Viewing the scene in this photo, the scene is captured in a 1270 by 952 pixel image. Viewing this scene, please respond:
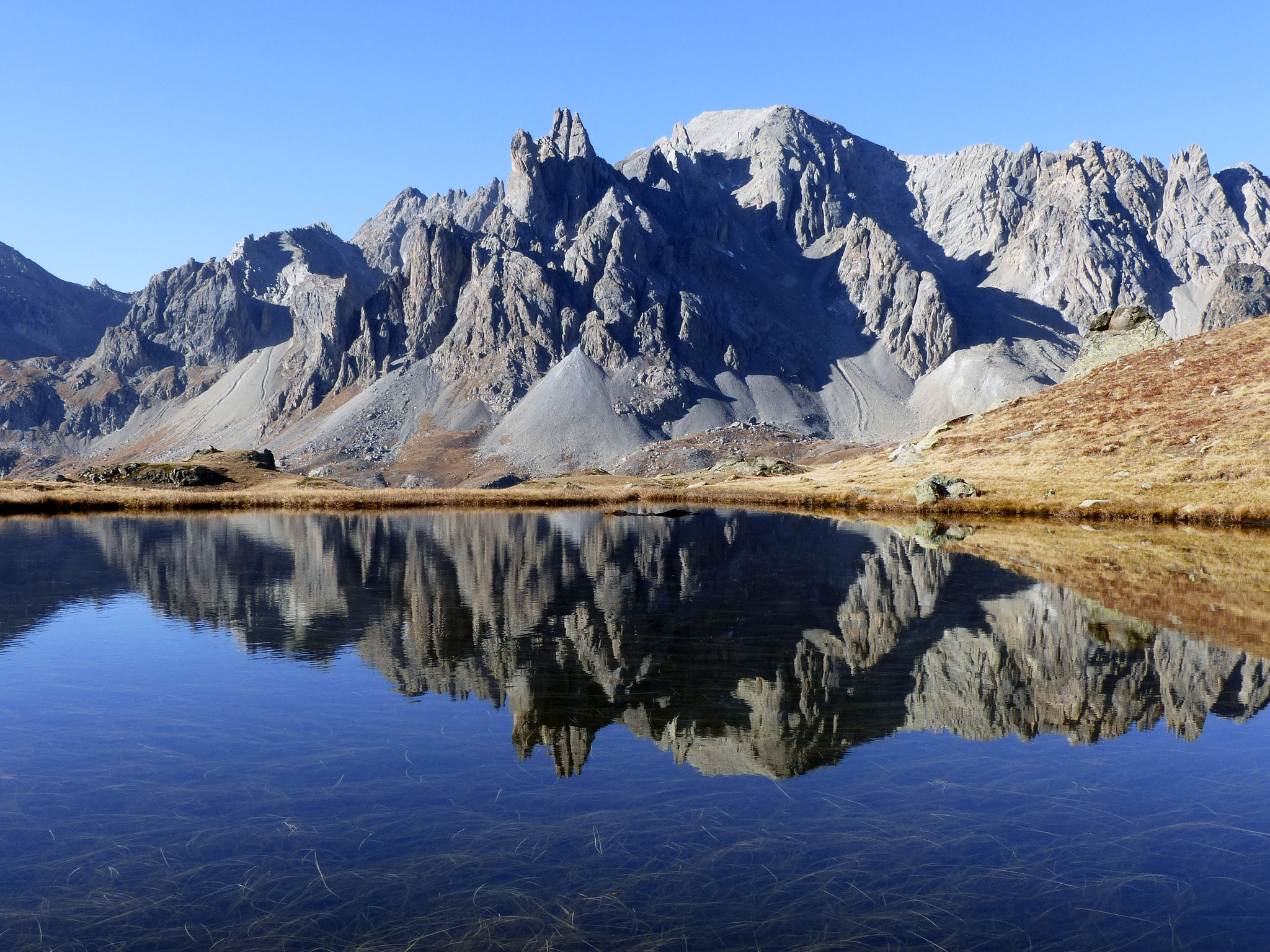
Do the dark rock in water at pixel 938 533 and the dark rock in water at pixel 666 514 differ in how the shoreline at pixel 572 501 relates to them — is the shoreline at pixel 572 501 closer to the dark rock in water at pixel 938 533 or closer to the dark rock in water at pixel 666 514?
the dark rock in water at pixel 938 533

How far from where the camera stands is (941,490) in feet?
235

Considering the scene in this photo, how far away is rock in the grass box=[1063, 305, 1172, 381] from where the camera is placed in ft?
341

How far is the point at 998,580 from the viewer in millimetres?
31438

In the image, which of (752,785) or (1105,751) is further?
(1105,751)

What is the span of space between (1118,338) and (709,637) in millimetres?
106159

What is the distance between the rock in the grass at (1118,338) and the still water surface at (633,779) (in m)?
92.2

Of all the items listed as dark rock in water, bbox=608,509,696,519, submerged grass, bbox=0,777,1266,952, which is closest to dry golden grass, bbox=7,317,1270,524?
dark rock in water, bbox=608,509,696,519

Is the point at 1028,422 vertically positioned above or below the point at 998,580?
above

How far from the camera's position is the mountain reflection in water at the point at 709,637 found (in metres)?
15.5

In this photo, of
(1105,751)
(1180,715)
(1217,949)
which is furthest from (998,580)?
(1217,949)

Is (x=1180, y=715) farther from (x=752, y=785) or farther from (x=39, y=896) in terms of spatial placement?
(x=39, y=896)

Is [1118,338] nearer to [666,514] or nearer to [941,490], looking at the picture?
[941,490]

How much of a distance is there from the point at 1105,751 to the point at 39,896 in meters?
15.2

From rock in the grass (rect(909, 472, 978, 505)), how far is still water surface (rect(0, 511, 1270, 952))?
44660 mm
